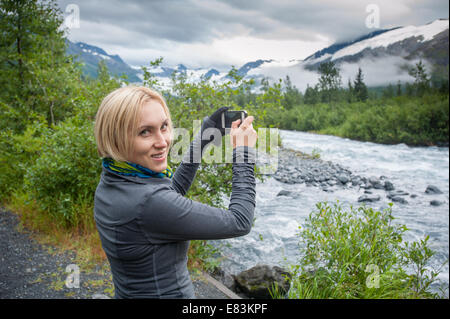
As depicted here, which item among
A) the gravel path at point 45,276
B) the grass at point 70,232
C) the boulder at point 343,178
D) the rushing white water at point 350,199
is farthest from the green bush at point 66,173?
the boulder at point 343,178

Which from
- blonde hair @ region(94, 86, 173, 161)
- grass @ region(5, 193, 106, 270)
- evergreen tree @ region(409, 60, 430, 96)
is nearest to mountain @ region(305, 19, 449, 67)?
evergreen tree @ region(409, 60, 430, 96)

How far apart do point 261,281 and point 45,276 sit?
2.65m

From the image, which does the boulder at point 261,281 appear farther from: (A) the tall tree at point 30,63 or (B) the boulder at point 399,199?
(B) the boulder at point 399,199

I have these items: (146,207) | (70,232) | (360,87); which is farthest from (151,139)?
(360,87)

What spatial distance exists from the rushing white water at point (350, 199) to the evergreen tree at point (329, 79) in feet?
8.58

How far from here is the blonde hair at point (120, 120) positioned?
0.98 metres

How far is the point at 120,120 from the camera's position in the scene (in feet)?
3.22

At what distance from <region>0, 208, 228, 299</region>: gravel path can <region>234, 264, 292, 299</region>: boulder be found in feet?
1.75

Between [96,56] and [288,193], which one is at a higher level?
[96,56]

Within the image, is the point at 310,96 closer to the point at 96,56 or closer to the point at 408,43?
the point at 408,43

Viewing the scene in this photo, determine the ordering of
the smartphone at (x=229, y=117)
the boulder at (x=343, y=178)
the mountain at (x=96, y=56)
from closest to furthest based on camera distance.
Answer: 1. the smartphone at (x=229, y=117)
2. the mountain at (x=96, y=56)
3. the boulder at (x=343, y=178)
